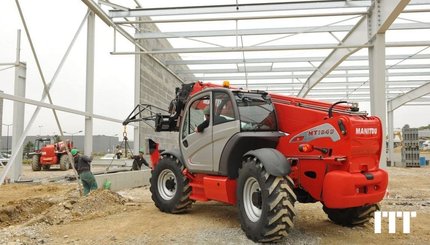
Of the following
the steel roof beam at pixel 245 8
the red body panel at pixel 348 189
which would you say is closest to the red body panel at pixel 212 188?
the red body panel at pixel 348 189

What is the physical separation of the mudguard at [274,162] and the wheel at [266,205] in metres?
0.09

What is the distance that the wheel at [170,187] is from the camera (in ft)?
26.2

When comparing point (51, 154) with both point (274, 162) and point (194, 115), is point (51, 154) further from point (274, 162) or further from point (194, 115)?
point (274, 162)

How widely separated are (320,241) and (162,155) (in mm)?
4068

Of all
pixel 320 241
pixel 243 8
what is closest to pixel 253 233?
pixel 320 241

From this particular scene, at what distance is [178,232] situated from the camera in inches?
256

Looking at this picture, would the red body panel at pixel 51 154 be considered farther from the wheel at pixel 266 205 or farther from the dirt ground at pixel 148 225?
the wheel at pixel 266 205

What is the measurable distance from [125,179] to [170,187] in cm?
539

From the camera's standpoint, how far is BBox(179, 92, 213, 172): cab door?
7.35 meters

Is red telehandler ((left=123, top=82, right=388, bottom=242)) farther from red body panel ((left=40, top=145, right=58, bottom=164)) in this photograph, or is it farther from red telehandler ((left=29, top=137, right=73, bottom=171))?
red body panel ((left=40, top=145, right=58, bottom=164))

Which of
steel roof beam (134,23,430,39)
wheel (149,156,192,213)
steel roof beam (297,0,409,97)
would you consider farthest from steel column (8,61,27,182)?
steel roof beam (297,0,409,97)

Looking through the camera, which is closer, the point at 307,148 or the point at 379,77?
the point at 307,148

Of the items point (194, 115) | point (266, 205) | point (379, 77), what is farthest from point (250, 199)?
point (379, 77)

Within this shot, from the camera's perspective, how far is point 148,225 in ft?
23.1
